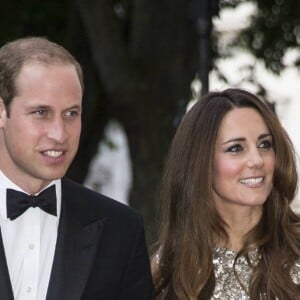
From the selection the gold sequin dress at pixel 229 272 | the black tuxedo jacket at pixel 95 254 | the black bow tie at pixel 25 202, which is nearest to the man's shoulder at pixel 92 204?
the black tuxedo jacket at pixel 95 254

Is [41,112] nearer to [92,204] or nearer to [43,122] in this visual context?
[43,122]

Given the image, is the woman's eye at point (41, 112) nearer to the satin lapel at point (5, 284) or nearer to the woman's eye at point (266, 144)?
the satin lapel at point (5, 284)

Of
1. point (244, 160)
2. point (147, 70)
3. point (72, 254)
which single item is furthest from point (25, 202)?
point (147, 70)

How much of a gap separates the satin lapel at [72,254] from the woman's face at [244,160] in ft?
→ 2.96

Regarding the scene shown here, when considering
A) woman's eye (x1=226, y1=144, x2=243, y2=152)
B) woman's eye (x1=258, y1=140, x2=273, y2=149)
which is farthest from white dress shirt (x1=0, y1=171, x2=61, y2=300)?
woman's eye (x1=258, y1=140, x2=273, y2=149)

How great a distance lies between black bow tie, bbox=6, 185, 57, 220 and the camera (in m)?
4.73

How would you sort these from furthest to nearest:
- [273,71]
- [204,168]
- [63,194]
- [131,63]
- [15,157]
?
[273,71]
[131,63]
[204,168]
[63,194]
[15,157]

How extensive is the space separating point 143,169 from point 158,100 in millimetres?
760

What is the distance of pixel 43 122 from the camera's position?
181 inches

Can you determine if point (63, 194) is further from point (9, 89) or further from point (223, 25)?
point (223, 25)

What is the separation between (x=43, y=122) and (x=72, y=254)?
0.61 meters

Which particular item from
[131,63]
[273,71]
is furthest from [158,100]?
[273,71]

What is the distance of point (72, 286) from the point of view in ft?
15.4

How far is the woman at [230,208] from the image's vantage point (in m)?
5.54
